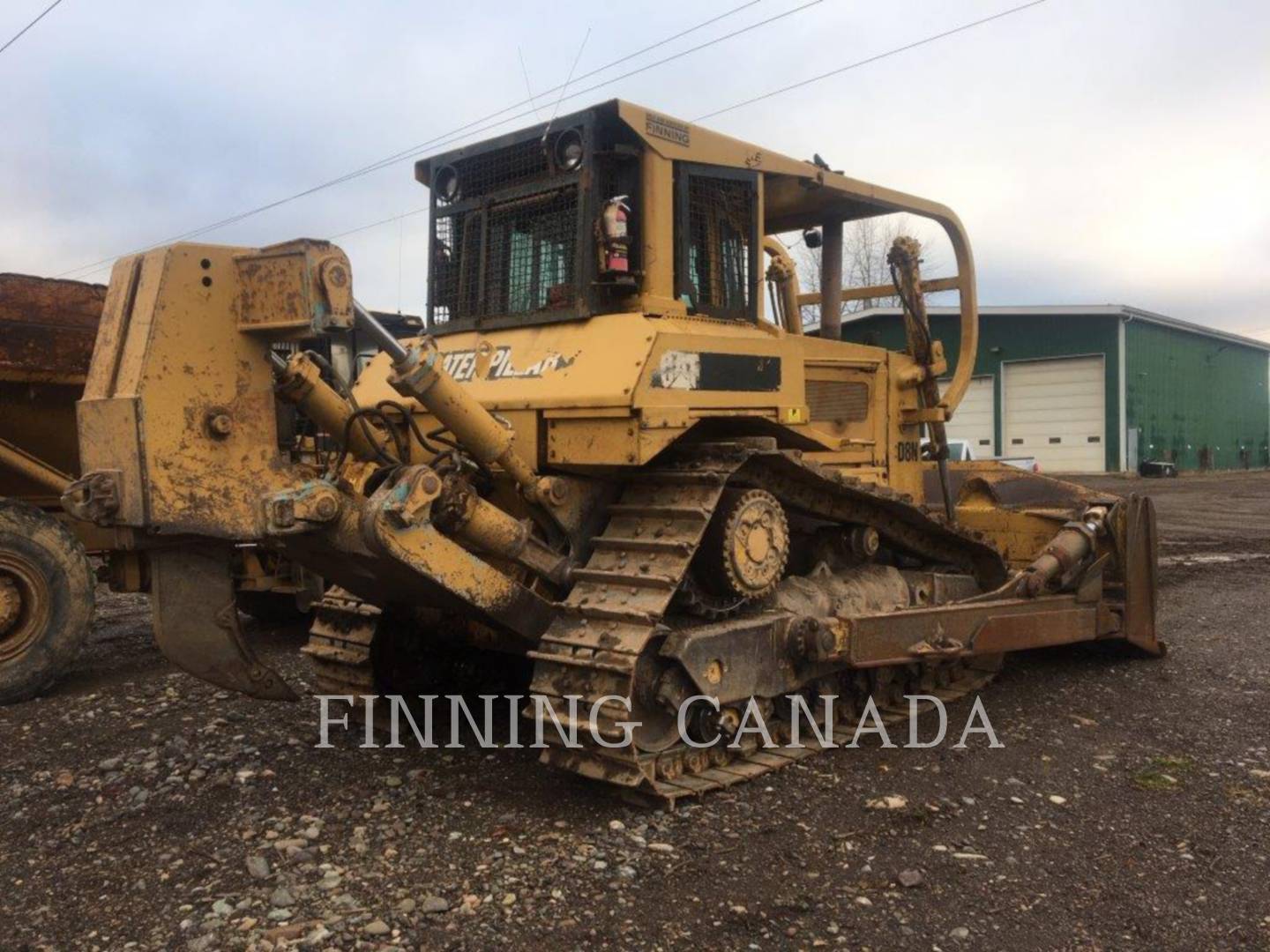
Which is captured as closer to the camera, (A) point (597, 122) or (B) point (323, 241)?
(B) point (323, 241)

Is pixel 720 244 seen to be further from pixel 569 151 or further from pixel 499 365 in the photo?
pixel 499 365

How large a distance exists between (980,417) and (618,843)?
28748 millimetres

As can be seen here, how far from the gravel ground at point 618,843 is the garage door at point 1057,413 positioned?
81.1 ft

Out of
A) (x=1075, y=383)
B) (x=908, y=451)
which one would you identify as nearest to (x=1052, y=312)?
(x=1075, y=383)

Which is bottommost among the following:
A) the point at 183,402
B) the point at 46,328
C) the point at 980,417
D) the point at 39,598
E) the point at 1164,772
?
the point at 1164,772

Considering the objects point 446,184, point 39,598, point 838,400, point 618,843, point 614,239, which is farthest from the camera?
point 39,598

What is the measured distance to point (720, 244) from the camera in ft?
18.9

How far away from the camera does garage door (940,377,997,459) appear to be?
30.9 meters

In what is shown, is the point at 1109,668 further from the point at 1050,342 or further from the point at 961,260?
the point at 1050,342

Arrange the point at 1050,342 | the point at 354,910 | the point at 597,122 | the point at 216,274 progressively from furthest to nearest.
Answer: the point at 1050,342, the point at 597,122, the point at 216,274, the point at 354,910

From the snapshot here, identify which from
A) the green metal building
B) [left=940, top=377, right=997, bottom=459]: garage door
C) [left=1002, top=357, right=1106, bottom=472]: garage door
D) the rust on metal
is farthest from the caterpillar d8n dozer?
[left=940, top=377, right=997, bottom=459]: garage door

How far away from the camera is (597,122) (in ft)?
17.5

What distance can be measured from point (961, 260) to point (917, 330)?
788 mm

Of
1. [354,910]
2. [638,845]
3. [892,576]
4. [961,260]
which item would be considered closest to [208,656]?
[354,910]
